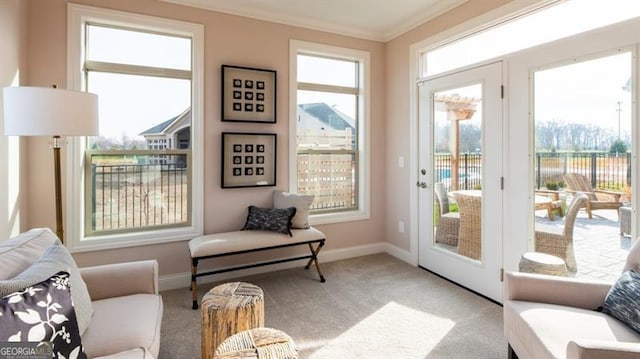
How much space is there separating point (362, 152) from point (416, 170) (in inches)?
28.1

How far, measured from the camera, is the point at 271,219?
3.24 m

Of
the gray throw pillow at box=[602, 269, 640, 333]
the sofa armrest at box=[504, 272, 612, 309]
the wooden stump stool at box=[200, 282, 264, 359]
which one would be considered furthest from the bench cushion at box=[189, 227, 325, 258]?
the gray throw pillow at box=[602, 269, 640, 333]

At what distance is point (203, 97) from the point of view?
3.21 m

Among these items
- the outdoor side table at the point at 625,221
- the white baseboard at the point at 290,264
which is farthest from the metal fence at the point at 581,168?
the white baseboard at the point at 290,264

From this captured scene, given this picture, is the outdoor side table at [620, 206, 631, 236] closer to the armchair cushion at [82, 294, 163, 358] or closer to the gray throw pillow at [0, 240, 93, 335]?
the armchair cushion at [82, 294, 163, 358]

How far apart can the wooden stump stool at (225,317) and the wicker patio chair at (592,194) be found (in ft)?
7.42

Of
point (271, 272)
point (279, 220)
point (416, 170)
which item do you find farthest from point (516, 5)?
point (271, 272)

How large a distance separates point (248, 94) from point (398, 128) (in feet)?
5.76

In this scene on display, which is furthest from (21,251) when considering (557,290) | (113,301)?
(557,290)

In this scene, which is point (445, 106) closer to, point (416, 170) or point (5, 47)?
point (416, 170)

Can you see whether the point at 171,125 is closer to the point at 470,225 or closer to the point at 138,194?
the point at 138,194

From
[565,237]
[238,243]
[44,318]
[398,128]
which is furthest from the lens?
[398,128]

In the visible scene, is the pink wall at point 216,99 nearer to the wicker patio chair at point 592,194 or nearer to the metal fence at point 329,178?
the metal fence at point 329,178

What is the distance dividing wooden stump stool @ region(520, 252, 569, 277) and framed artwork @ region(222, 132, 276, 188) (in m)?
2.35
